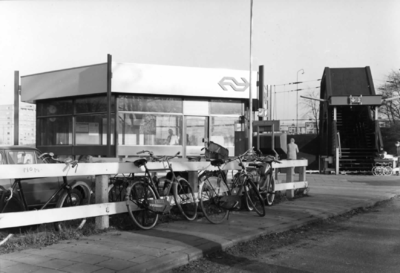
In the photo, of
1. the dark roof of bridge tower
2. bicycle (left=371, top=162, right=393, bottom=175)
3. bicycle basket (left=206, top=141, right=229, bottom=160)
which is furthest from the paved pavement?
the dark roof of bridge tower

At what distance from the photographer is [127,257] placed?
5.02 metres

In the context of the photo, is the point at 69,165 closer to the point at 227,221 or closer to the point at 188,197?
the point at 188,197

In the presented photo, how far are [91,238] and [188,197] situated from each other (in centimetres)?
198

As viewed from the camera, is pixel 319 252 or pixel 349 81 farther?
pixel 349 81

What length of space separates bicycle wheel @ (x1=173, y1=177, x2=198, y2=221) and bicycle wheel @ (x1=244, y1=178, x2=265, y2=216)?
1.19 metres

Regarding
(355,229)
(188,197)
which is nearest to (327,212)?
(355,229)

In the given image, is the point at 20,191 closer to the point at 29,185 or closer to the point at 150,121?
the point at 29,185

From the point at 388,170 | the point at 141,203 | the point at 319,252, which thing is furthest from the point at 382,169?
the point at 141,203

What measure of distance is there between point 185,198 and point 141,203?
3.35 feet

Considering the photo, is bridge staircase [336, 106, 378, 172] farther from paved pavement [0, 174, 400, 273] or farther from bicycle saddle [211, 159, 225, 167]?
bicycle saddle [211, 159, 225, 167]

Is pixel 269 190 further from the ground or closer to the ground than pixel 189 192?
closer to the ground

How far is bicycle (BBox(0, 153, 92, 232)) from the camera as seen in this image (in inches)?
232

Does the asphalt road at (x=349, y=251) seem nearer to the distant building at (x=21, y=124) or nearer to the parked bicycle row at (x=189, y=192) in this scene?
the parked bicycle row at (x=189, y=192)

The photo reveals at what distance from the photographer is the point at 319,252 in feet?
19.4
